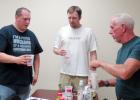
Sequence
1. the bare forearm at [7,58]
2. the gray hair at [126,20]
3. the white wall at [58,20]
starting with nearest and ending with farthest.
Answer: the gray hair at [126,20] < the bare forearm at [7,58] < the white wall at [58,20]

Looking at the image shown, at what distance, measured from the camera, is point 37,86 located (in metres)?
4.03

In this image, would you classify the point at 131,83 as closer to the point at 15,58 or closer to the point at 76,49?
the point at 15,58

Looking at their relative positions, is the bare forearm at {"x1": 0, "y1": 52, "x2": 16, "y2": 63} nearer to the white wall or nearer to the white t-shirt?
the white t-shirt

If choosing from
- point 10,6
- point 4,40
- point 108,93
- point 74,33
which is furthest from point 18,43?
point 108,93

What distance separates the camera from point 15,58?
269 cm

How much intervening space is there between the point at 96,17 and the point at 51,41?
2.47 feet

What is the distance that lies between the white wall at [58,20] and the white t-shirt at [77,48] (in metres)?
0.55

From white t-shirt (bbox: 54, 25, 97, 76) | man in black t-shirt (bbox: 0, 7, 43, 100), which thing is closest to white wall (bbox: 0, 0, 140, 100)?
white t-shirt (bbox: 54, 25, 97, 76)

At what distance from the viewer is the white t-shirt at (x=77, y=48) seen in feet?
10.9

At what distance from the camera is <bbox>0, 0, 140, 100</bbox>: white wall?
12.8 ft

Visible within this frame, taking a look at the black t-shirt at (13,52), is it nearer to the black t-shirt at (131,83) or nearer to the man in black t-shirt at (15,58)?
the man in black t-shirt at (15,58)

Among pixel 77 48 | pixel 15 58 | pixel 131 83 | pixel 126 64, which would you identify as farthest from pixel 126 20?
pixel 77 48

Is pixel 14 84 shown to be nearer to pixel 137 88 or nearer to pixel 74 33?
pixel 74 33

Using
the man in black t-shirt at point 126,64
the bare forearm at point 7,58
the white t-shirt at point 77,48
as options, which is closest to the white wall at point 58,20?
the white t-shirt at point 77,48
